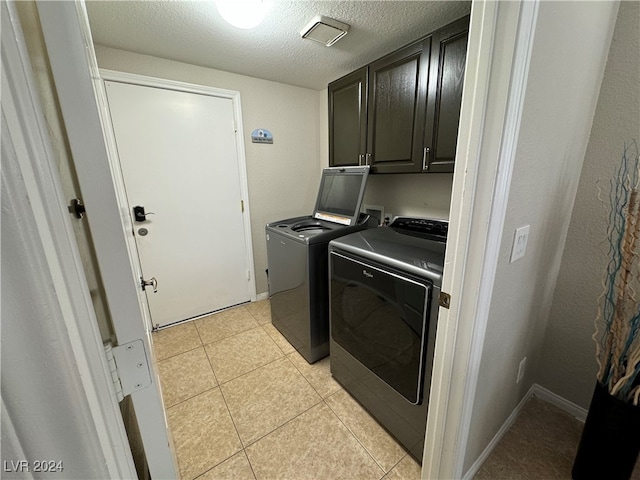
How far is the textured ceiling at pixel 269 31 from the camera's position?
1370mm

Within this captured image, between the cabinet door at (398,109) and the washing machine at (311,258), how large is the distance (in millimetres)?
226

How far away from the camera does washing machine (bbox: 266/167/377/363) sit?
174cm

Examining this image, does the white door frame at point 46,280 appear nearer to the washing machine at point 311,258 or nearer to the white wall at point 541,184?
the white wall at point 541,184

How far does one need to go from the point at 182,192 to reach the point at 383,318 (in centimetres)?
192

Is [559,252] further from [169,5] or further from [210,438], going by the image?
[169,5]

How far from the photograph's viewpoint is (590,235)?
1337mm

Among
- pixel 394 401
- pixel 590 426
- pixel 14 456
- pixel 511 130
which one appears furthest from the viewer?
pixel 394 401

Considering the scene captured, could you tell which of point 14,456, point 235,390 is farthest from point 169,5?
point 235,390

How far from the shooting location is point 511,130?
2.34ft

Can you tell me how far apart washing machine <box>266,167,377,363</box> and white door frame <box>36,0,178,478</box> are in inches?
49.1

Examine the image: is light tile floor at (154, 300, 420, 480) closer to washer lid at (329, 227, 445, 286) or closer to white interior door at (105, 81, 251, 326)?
white interior door at (105, 81, 251, 326)

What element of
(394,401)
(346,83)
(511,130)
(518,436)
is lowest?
(518,436)

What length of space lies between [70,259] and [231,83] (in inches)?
94.1

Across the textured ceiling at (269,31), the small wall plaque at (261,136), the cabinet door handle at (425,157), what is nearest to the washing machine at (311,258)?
the cabinet door handle at (425,157)
